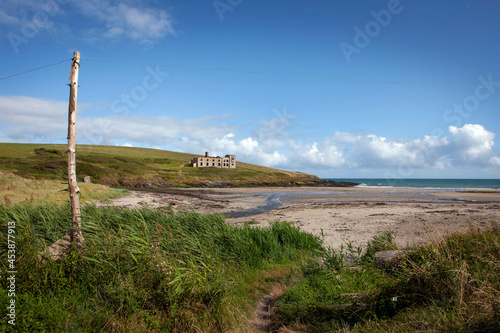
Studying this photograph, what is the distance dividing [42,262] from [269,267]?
5.53 m

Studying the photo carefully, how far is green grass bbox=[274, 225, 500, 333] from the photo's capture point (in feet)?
11.5

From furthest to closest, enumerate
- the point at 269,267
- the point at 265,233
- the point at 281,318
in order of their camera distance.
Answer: the point at 265,233
the point at 269,267
the point at 281,318

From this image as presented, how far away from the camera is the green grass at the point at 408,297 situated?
3.49 m

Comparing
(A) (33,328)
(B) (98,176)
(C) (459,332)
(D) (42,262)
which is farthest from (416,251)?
(B) (98,176)

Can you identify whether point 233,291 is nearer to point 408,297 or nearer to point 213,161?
point 408,297

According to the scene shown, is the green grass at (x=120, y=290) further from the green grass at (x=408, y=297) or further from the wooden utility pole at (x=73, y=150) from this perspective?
the green grass at (x=408, y=297)

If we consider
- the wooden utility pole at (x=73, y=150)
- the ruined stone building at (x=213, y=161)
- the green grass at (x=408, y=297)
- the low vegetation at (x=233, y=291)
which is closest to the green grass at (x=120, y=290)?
the low vegetation at (x=233, y=291)

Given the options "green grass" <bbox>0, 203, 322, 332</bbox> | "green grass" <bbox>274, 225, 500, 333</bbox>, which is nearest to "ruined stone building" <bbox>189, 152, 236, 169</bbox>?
"green grass" <bbox>0, 203, 322, 332</bbox>

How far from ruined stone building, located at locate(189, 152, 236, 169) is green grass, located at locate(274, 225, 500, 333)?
98.3 metres

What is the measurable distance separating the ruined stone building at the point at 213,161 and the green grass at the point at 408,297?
98.3 m

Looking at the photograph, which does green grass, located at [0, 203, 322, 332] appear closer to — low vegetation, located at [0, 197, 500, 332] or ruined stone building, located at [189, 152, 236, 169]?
low vegetation, located at [0, 197, 500, 332]

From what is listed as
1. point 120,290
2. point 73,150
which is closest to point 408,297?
point 120,290

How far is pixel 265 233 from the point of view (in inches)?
375

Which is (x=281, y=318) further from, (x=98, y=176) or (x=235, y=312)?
(x=98, y=176)
